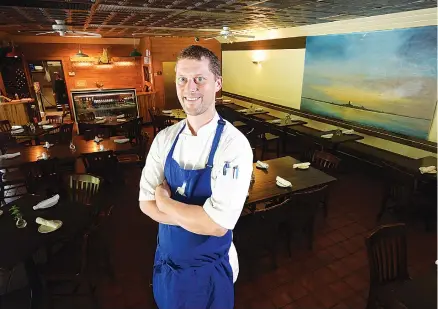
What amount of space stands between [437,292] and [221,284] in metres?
1.52

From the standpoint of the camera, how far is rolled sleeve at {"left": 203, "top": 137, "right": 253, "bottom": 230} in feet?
4.41

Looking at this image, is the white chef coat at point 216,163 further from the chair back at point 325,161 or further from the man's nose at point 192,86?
the chair back at point 325,161

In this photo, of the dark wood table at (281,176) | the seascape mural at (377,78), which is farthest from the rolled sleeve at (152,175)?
the seascape mural at (377,78)

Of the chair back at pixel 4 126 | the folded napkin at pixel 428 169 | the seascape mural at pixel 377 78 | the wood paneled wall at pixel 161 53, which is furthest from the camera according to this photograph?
the wood paneled wall at pixel 161 53

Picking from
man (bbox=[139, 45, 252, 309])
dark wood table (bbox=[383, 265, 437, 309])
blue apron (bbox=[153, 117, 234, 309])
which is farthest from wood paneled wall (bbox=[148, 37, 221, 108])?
dark wood table (bbox=[383, 265, 437, 309])

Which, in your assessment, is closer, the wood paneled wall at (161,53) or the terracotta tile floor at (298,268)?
the terracotta tile floor at (298,268)

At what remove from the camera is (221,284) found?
Result: 5.30 feet

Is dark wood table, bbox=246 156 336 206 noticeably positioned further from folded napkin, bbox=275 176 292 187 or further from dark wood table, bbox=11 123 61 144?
dark wood table, bbox=11 123 61 144

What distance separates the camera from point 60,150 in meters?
4.79

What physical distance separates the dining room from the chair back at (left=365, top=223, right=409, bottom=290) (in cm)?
1

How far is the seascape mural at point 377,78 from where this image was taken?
479cm

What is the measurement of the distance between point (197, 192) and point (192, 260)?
16.3 inches

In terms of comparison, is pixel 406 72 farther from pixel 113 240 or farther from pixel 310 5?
pixel 113 240

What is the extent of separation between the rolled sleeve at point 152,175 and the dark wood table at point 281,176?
1651mm
